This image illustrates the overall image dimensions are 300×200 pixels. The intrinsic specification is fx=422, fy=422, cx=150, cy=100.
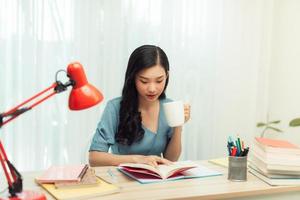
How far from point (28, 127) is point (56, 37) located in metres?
0.53

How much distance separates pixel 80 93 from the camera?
1130 mm

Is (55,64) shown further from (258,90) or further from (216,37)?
(258,90)

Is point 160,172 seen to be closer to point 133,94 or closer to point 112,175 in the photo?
point 112,175

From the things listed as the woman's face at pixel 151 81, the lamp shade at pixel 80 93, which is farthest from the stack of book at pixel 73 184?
the woman's face at pixel 151 81

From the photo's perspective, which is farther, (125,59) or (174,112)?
(125,59)

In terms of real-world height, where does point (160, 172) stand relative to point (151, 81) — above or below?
below

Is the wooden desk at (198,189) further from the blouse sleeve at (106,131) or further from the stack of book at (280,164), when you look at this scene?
the blouse sleeve at (106,131)

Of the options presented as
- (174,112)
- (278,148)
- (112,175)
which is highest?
(174,112)

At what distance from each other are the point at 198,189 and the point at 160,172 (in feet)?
0.56

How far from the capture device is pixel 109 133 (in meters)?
1.93

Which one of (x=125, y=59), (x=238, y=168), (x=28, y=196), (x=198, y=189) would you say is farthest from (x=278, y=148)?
(x=125, y=59)

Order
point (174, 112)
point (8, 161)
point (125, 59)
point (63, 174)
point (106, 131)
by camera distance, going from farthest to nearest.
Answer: point (125, 59) < point (106, 131) < point (174, 112) < point (63, 174) < point (8, 161)

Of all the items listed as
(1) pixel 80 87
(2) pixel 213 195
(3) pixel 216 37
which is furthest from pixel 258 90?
(1) pixel 80 87

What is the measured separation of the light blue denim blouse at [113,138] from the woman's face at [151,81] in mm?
184
